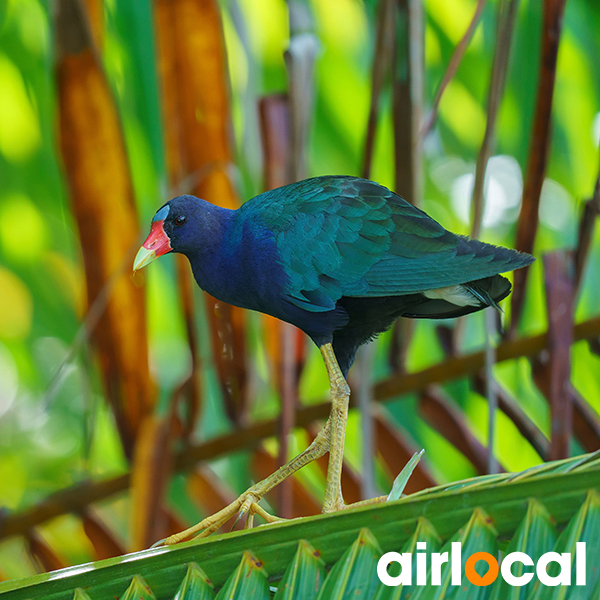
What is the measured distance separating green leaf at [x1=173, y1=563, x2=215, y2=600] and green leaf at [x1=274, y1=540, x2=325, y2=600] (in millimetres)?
63

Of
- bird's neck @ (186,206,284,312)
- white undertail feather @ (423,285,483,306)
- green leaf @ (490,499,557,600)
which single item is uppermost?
bird's neck @ (186,206,284,312)

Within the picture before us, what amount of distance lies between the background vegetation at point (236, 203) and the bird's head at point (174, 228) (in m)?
0.28

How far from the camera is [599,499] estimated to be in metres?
0.55

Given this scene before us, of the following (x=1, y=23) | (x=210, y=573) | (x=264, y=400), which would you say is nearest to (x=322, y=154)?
(x=264, y=400)

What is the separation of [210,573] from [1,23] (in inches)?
57.2

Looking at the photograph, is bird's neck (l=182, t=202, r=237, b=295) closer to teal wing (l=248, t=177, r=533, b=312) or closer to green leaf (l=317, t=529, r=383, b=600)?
teal wing (l=248, t=177, r=533, b=312)

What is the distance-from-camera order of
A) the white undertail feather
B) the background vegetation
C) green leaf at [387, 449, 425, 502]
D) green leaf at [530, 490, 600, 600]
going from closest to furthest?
green leaf at [530, 490, 600, 600] → green leaf at [387, 449, 425, 502] → the white undertail feather → the background vegetation

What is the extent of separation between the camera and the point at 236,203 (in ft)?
3.97

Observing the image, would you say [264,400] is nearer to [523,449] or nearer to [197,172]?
[523,449]

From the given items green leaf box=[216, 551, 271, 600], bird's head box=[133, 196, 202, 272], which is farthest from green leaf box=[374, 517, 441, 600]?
bird's head box=[133, 196, 202, 272]

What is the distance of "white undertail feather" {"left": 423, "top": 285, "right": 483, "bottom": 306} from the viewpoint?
778 millimetres

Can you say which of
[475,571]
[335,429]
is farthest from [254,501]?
[475,571]

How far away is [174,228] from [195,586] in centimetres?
40

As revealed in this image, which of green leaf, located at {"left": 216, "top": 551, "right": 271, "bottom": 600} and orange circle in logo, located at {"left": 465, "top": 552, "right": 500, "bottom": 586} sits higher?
orange circle in logo, located at {"left": 465, "top": 552, "right": 500, "bottom": 586}
